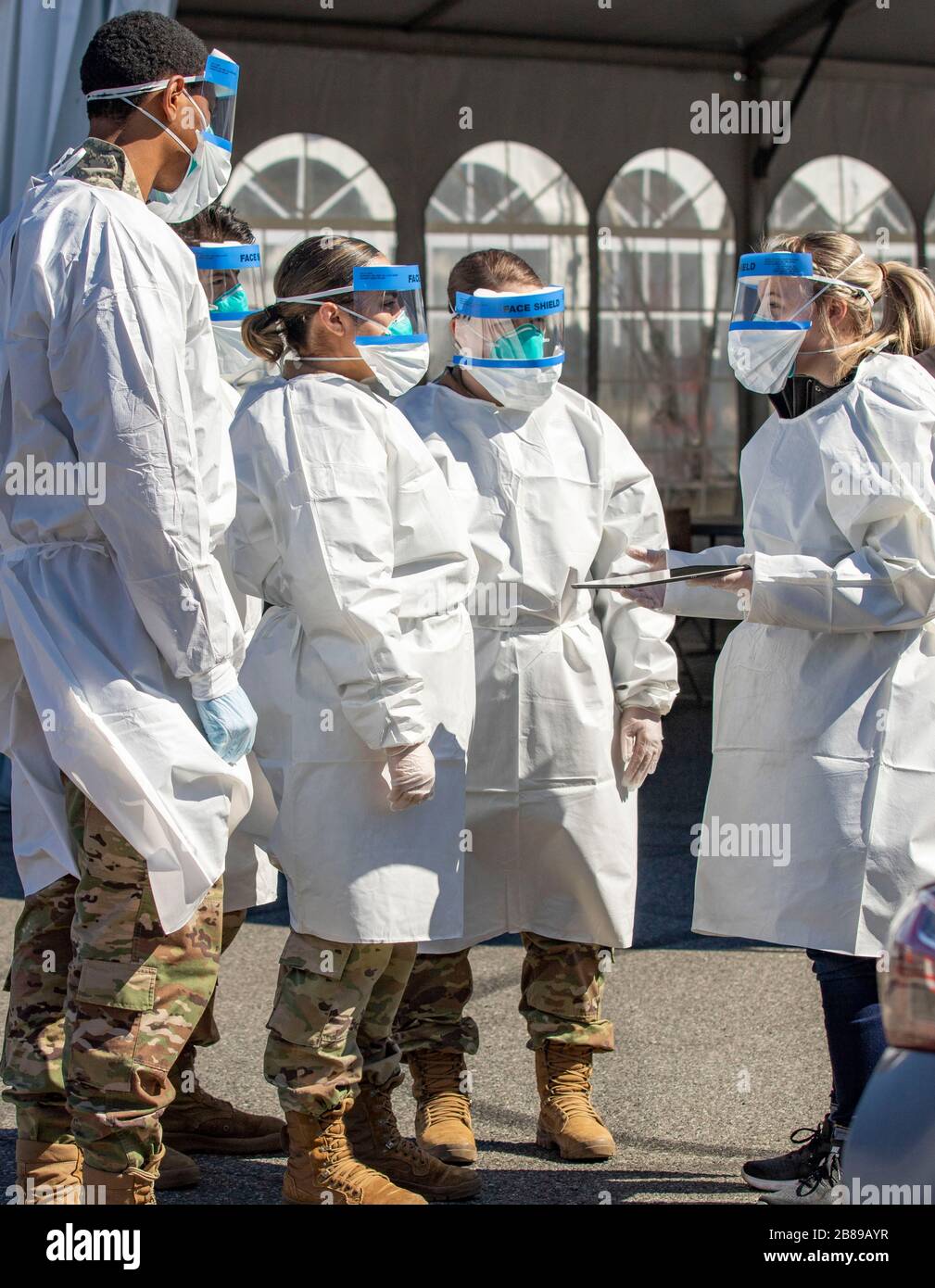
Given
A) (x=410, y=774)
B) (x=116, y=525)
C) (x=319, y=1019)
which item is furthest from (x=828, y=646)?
(x=116, y=525)

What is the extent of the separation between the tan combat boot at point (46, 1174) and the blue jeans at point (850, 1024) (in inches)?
56.8

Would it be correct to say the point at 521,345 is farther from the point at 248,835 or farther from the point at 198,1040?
the point at 198,1040

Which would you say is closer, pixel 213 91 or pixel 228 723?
pixel 228 723

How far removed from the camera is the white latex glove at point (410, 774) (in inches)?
115

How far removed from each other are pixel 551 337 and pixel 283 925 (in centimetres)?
273

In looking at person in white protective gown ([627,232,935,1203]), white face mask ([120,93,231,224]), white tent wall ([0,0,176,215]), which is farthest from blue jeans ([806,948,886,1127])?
white tent wall ([0,0,176,215])

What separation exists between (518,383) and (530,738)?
2.67 ft

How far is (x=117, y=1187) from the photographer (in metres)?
2.45

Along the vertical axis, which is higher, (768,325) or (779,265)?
(779,265)

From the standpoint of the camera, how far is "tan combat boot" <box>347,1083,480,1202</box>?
3238mm

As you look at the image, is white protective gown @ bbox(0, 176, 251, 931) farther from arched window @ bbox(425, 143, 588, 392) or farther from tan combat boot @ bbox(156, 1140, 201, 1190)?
arched window @ bbox(425, 143, 588, 392)

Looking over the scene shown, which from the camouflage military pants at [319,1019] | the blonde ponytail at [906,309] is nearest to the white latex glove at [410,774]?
the camouflage military pants at [319,1019]
